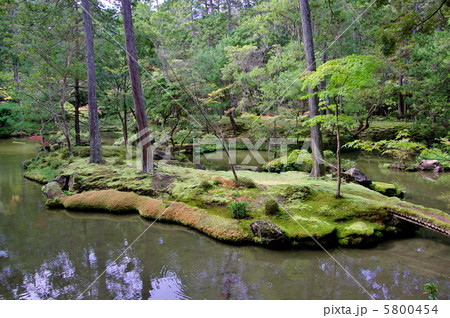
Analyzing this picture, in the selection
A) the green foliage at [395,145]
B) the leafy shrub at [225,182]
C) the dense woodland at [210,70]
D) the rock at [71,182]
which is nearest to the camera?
the green foliage at [395,145]

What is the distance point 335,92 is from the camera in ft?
18.5

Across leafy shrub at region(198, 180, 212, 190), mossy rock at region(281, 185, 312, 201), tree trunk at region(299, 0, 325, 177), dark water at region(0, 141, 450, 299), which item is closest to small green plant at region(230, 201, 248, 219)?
dark water at region(0, 141, 450, 299)

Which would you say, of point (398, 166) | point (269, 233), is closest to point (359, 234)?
point (269, 233)

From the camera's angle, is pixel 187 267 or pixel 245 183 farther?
pixel 245 183

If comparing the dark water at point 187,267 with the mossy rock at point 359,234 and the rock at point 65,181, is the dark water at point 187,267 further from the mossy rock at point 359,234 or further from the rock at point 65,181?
the rock at point 65,181

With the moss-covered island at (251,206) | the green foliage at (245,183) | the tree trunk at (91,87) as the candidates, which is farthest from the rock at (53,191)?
the green foliage at (245,183)

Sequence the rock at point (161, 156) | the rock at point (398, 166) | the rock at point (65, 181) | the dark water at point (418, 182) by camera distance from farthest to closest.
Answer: the rock at point (161, 156) → the rock at point (398, 166) → the rock at point (65, 181) → the dark water at point (418, 182)

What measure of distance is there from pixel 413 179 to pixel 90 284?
12458 mm

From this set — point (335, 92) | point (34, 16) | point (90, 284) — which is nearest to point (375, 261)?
point (335, 92)

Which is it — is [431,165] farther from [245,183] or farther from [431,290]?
[431,290]

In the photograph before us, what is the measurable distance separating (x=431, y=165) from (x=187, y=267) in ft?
44.8

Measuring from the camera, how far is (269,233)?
212 inches

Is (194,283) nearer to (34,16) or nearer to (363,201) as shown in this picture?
(363,201)

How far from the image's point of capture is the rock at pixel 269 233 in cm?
534
